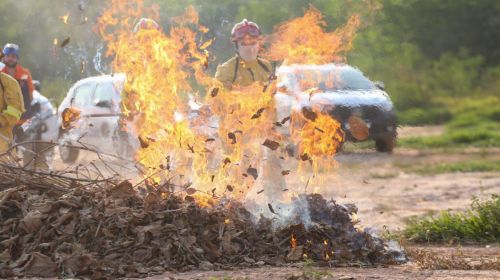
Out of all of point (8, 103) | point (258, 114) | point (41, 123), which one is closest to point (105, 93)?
point (41, 123)

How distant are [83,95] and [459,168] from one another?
21.3 ft

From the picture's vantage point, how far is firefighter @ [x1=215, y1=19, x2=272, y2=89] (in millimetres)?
9453

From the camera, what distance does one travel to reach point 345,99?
1285 centimetres

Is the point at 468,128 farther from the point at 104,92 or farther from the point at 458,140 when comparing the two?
the point at 104,92

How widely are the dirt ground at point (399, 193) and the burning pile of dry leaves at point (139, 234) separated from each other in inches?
10.1

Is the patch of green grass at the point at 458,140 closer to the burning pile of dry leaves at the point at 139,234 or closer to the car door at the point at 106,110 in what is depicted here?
the car door at the point at 106,110

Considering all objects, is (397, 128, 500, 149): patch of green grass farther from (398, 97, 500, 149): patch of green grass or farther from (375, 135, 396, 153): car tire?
(375, 135, 396, 153): car tire

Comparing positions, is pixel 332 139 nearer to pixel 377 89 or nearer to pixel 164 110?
pixel 164 110

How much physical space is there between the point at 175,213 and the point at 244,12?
6.34 metres

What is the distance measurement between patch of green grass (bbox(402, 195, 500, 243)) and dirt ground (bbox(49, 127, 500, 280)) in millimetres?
379

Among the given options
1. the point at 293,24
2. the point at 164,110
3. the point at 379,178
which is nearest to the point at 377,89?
the point at 379,178

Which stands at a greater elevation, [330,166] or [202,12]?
[202,12]

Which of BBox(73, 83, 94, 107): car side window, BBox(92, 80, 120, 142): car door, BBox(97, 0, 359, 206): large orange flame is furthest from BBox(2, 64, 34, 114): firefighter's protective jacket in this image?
BBox(73, 83, 94, 107): car side window

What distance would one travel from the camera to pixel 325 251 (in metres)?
7.62
